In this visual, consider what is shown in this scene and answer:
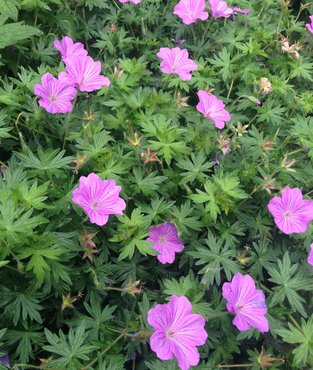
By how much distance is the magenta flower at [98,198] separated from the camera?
181 cm

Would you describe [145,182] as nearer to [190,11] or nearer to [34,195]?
[34,195]

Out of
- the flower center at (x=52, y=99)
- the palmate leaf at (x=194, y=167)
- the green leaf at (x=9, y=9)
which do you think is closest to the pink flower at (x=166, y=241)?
the palmate leaf at (x=194, y=167)

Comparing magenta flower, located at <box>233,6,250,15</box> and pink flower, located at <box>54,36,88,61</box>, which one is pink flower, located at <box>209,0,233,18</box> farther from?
pink flower, located at <box>54,36,88,61</box>

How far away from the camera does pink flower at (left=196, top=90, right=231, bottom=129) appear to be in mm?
2402

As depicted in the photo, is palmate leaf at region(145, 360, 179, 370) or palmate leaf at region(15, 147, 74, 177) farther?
palmate leaf at region(15, 147, 74, 177)

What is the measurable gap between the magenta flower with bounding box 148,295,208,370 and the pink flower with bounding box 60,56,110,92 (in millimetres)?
1131

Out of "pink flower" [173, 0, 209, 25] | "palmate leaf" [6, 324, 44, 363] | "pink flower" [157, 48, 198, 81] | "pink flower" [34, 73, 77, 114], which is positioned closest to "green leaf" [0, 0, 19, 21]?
"pink flower" [34, 73, 77, 114]

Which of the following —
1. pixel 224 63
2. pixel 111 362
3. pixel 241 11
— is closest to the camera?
pixel 111 362

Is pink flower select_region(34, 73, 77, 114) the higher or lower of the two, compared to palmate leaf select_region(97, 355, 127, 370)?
higher

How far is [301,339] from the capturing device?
1892mm

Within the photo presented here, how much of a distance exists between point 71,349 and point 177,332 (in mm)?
429

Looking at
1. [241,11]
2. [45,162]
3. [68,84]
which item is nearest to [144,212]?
[45,162]

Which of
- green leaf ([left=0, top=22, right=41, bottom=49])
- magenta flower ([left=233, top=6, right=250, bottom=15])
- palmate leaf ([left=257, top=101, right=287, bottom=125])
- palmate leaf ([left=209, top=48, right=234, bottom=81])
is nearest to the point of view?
green leaf ([left=0, top=22, right=41, bottom=49])

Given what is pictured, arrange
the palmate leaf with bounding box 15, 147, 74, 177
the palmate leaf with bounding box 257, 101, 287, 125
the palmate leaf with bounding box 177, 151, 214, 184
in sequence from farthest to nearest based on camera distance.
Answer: the palmate leaf with bounding box 257, 101, 287, 125 → the palmate leaf with bounding box 177, 151, 214, 184 → the palmate leaf with bounding box 15, 147, 74, 177
